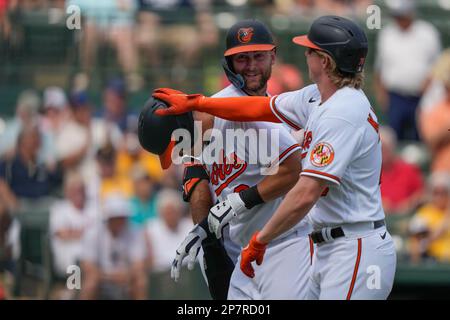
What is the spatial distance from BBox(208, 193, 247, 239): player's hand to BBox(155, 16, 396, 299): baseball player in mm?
290

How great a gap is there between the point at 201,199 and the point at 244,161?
18.5 inches

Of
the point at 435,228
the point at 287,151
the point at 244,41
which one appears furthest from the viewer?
the point at 435,228

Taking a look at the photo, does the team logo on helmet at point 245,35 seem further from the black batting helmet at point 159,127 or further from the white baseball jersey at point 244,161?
the black batting helmet at point 159,127

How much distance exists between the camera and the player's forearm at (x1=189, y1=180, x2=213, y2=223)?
6133 mm

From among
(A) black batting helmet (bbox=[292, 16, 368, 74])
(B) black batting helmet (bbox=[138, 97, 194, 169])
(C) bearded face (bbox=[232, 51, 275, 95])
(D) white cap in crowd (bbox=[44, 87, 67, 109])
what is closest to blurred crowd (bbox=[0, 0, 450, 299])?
(D) white cap in crowd (bbox=[44, 87, 67, 109])

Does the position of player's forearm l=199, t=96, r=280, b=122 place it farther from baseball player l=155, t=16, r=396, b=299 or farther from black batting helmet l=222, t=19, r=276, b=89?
baseball player l=155, t=16, r=396, b=299

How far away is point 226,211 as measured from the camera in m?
5.62

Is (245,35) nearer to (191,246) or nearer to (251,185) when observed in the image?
(251,185)

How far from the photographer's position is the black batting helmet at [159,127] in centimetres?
572

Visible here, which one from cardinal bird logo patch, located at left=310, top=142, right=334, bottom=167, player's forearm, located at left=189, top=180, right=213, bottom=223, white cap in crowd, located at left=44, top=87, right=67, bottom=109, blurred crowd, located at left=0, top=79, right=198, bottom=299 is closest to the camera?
cardinal bird logo patch, located at left=310, top=142, right=334, bottom=167

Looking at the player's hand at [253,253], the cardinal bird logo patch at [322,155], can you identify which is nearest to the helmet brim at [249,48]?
the cardinal bird logo patch at [322,155]

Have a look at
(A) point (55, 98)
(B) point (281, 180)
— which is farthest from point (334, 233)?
(A) point (55, 98)

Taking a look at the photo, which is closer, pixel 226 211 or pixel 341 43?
pixel 341 43
